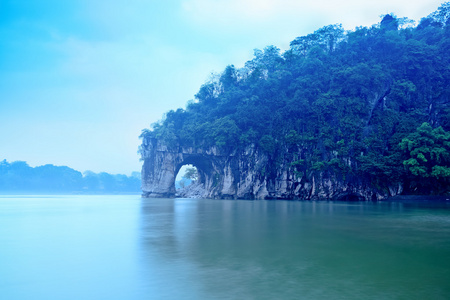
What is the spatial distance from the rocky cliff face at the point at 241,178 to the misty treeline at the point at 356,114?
734 millimetres

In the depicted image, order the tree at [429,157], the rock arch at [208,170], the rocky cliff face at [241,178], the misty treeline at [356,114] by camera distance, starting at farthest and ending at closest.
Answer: the rock arch at [208,170] → the rocky cliff face at [241,178] → the misty treeline at [356,114] → the tree at [429,157]

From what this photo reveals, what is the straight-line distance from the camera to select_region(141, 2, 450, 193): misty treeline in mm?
27172

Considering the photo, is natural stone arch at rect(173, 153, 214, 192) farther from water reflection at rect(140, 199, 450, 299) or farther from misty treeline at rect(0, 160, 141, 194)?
misty treeline at rect(0, 160, 141, 194)

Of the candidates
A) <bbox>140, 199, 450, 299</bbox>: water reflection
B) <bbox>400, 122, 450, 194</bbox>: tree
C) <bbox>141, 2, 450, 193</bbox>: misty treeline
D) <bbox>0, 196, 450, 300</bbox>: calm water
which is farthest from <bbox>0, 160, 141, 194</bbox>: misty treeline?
<bbox>140, 199, 450, 299</bbox>: water reflection

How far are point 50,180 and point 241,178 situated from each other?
65.4m

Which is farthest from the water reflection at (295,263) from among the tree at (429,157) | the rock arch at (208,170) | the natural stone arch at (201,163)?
the natural stone arch at (201,163)

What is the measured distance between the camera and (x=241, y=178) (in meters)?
35.7

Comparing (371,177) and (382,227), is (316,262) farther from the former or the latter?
(371,177)

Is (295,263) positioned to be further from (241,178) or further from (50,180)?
Result: (50,180)

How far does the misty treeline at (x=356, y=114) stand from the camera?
Answer: 2717 centimetres

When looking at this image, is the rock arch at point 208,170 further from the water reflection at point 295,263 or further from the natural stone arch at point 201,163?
the water reflection at point 295,263

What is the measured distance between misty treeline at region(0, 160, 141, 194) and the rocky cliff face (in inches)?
2006

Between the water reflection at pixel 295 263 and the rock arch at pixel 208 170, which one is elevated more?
the rock arch at pixel 208 170

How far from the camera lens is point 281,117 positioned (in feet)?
111
